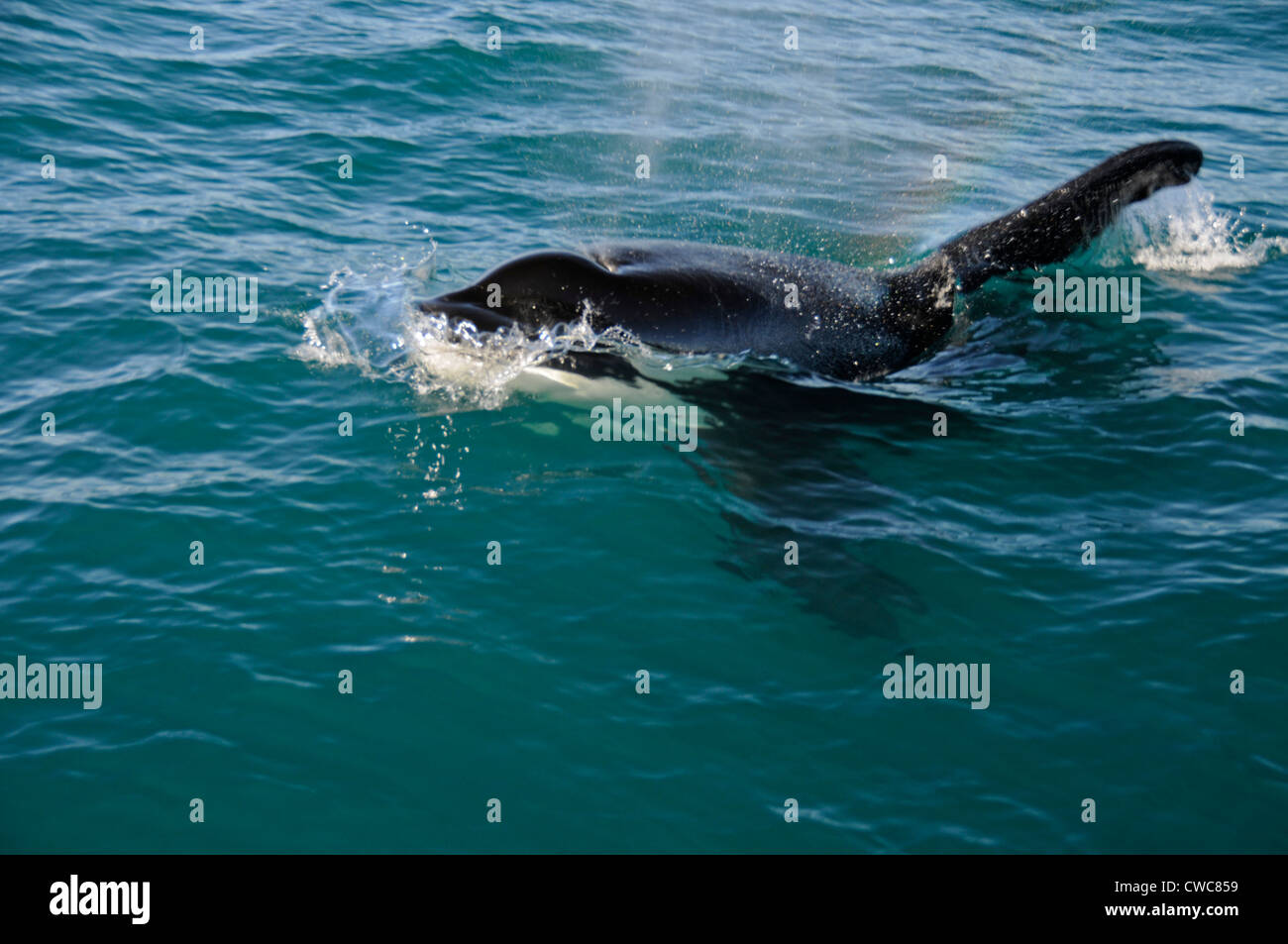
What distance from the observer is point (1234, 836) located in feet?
25.3

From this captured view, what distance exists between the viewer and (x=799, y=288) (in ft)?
39.5

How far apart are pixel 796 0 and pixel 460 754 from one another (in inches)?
977
